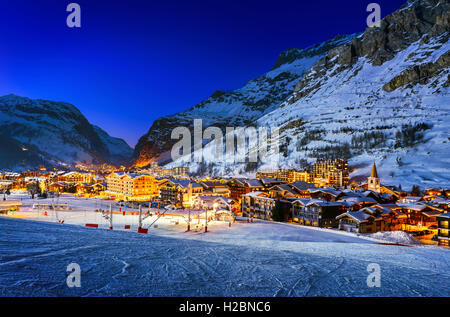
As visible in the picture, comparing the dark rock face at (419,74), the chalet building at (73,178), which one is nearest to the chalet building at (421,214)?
the chalet building at (73,178)

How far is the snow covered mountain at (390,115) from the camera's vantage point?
328ft

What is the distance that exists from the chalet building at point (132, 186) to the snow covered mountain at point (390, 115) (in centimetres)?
5601

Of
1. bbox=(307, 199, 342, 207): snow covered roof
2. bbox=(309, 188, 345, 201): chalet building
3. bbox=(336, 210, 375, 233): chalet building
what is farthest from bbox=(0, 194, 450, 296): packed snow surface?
bbox=(309, 188, 345, 201): chalet building

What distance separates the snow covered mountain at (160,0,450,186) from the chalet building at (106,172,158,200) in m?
56.0

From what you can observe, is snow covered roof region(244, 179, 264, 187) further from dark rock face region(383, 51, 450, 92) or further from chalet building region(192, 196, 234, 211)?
dark rock face region(383, 51, 450, 92)

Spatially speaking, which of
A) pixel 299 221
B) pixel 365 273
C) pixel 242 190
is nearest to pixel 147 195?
pixel 242 190

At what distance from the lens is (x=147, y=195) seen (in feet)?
290

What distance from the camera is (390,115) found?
12825cm

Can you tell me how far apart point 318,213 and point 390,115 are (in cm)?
10579

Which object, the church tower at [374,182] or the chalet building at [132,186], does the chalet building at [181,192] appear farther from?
the church tower at [374,182]

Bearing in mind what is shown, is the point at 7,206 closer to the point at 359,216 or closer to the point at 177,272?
the point at 177,272

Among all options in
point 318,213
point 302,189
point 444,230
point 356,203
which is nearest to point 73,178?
point 302,189

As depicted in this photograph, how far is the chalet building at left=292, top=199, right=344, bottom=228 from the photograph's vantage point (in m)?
44.6
